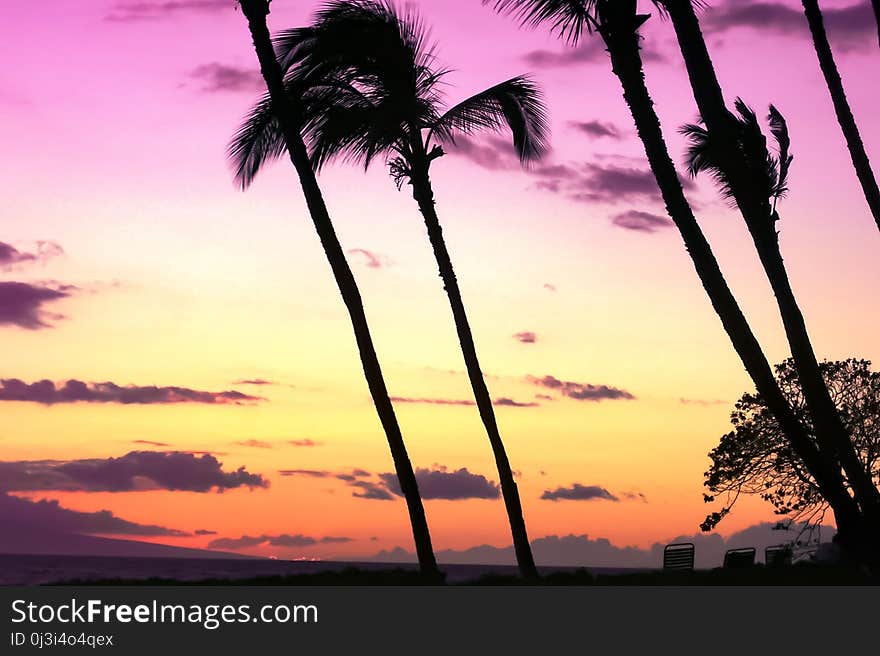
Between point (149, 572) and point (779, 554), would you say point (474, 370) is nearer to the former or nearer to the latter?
point (779, 554)

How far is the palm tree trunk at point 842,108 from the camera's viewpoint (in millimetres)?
23969

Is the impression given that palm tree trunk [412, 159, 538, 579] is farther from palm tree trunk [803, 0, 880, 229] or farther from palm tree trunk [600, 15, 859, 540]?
palm tree trunk [803, 0, 880, 229]

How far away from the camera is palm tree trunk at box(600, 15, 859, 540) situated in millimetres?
16828

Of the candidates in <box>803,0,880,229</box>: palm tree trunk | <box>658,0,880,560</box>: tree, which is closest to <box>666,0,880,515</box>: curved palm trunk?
<box>658,0,880,560</box>: tree

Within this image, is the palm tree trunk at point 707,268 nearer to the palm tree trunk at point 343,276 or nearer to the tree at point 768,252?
the tree at point 768,252

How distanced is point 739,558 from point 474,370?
7.43 metres

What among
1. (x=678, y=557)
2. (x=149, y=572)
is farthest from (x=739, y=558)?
(x=149, y=572)

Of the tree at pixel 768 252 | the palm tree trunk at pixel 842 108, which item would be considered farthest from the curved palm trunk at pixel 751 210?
the palm tree trunk at pixel 842 108

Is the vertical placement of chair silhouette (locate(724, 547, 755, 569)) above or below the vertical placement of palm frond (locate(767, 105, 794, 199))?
below

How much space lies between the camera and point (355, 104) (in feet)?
75.5

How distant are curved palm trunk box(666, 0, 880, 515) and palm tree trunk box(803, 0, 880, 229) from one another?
5681 mm

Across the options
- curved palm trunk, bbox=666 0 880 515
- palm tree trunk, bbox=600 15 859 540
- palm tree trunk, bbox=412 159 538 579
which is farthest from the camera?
palm tree trunk, bbox=412 159 538 579

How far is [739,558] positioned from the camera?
81.4 feet
